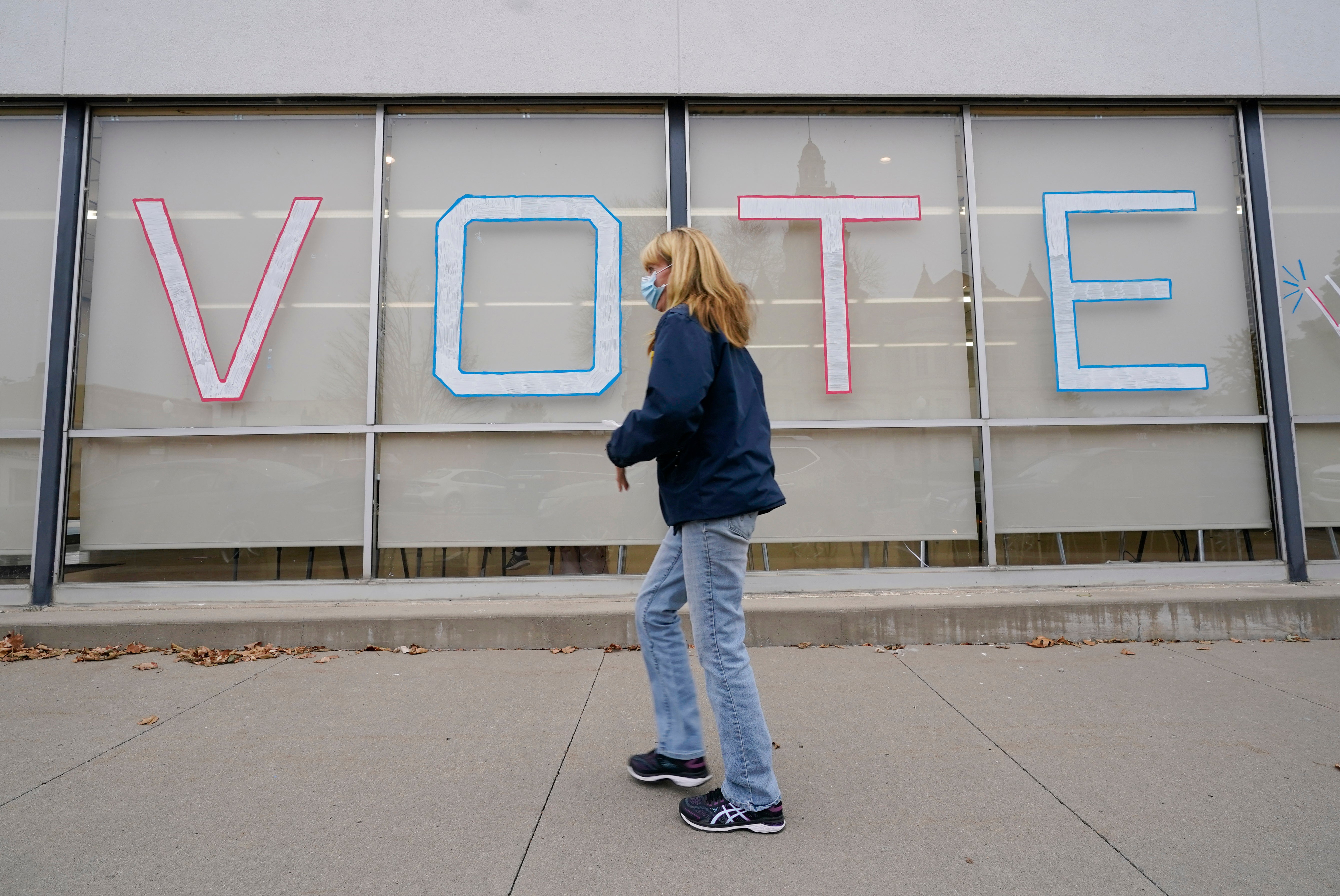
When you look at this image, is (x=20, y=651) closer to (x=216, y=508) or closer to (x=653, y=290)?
(x=216, y=508)

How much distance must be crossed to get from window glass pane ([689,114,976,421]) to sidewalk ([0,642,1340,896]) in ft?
7.26

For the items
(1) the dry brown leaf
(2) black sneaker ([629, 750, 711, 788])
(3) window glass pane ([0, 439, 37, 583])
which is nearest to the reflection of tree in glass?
(2) black sneaker ([629, 750, 711, 788])

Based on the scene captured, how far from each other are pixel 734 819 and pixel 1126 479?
15.6 feet

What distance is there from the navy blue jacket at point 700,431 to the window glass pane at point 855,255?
10.5ft

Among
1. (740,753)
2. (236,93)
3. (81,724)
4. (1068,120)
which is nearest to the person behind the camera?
(740,753)

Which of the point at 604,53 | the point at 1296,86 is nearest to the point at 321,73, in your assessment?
the point at 604,53

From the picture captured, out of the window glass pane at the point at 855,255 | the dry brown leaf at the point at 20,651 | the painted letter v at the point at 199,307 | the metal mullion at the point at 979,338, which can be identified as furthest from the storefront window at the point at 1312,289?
the dry brown leaf at the point at 20,651

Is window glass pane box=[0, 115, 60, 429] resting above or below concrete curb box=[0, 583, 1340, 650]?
above

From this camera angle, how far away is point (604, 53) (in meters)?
5.45

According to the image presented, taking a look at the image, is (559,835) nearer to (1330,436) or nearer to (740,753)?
(740,753)

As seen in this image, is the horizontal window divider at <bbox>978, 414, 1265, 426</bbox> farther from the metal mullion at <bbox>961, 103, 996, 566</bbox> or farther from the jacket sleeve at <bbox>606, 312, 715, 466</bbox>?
the jacket sleeve at <bbox>606, 312, 715, 466</bbox>

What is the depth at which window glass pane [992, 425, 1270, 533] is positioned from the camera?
18.0ft

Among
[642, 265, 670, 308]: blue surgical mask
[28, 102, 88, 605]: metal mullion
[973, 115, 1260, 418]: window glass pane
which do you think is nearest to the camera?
[642, 265, 670, 308]: blue surgical mask

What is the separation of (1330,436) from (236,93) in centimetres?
892
